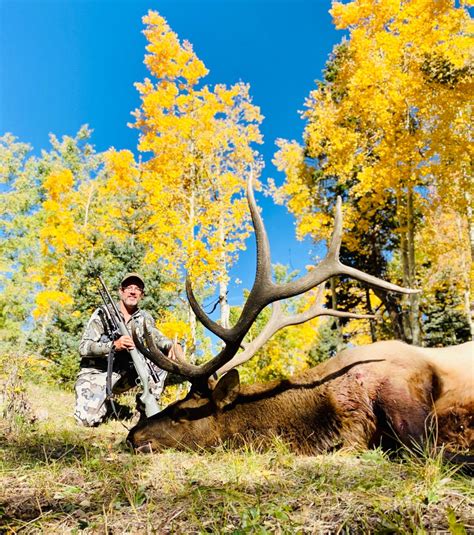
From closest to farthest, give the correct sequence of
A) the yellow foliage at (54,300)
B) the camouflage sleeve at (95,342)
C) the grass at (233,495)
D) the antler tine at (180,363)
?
1. the grass at (233,495)
2. the antler tine at (180,363)
3. the camouflage sleeve at (95,342)
4. the yellow foliage at (54,300)

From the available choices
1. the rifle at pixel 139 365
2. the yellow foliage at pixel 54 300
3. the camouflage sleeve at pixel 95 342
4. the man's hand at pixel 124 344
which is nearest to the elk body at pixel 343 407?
the rifle at pixel 139 365

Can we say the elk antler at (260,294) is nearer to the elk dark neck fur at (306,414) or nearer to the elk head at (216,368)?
the elk head at (216,368)

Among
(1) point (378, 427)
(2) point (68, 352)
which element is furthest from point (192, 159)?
(1) point (378, 427)

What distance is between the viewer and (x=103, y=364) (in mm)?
5648

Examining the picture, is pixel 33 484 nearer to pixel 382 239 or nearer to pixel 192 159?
pixel 192 159

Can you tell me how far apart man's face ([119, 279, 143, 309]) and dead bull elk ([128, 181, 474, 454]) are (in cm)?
271

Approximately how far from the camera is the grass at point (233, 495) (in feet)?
4.79

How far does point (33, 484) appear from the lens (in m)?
2.10

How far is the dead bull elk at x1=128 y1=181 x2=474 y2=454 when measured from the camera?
293 cm

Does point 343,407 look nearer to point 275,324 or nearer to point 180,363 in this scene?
point 275,324

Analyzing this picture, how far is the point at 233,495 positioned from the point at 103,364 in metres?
4.27

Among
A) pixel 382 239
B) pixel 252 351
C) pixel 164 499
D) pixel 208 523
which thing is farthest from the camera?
pixel 382 239

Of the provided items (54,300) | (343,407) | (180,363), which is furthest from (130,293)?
(54,300)

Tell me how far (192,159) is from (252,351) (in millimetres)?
9302
